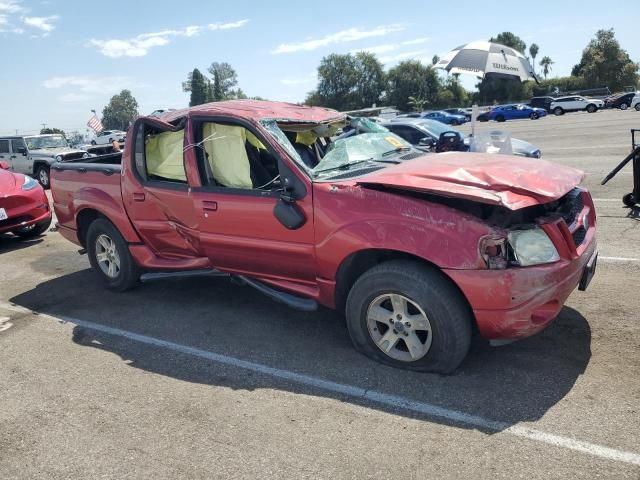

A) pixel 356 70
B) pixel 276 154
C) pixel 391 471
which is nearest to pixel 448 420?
pixel 391 471

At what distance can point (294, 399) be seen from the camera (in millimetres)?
3451

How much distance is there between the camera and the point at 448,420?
3100mm

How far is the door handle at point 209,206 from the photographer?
4449 mm

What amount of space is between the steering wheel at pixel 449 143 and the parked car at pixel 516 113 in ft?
122

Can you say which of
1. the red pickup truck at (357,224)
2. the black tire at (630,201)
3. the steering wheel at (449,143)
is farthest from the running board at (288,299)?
the steering wheel at (449,143)

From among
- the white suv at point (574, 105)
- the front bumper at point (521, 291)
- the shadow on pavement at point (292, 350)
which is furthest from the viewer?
the white suv at point (574, 105)

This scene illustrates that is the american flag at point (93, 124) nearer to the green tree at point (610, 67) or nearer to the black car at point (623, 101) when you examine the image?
the black car at point (623, 101)

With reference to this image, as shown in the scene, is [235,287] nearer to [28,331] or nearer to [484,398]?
[28,331]

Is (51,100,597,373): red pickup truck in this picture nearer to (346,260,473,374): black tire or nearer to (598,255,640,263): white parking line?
(346,260,473,374): black tire

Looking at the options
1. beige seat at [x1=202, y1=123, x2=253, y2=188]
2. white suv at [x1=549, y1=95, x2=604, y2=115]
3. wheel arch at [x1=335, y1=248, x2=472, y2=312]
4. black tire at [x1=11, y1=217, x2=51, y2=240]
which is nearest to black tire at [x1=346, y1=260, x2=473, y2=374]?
wheel arch at [x1=335, y1=248, x2=472, y2=312]

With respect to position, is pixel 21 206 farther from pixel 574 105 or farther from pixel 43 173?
pixel 574 105

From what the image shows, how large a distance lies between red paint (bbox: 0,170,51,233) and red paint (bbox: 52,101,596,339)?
3391mm

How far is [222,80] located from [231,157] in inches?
4434

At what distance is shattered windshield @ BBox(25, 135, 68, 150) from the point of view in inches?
704
